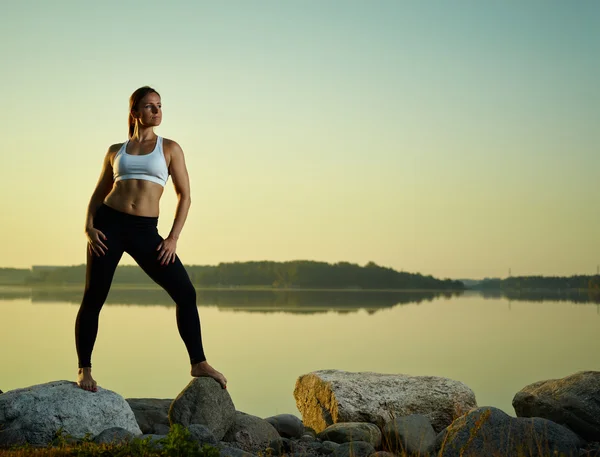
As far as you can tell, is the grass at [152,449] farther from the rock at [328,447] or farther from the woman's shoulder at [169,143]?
the woman's shoulder at [169,143]

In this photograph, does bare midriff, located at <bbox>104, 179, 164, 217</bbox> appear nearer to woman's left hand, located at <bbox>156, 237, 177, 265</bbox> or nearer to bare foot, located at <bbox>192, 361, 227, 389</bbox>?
woman's left hand, located at <bbox>156, 237, 177, 265</bbox>

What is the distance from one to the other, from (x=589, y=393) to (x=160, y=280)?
4897 mm

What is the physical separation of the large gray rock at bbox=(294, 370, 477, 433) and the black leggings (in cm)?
231

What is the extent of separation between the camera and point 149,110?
7.23m

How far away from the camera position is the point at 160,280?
7.18 m

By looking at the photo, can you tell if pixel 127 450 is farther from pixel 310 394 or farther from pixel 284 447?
pixel 310 394

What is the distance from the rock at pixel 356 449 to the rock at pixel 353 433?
445mm

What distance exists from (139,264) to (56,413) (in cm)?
160

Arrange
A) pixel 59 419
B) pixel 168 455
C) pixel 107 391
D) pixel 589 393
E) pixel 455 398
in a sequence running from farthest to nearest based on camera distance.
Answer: pixel 455 398 < pixel 589 393 < pixel 107 391 < pixel 59 419 < pixel 168 455

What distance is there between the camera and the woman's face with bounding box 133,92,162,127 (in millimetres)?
7211

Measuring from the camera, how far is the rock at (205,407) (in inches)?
291

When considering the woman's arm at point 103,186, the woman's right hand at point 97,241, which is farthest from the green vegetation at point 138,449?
the woman's arm at point 103,186

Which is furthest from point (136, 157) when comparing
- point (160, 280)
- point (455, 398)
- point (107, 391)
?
point (455, 398)

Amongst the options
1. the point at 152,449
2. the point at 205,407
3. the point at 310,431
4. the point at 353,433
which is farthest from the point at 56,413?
the point at 310,431
